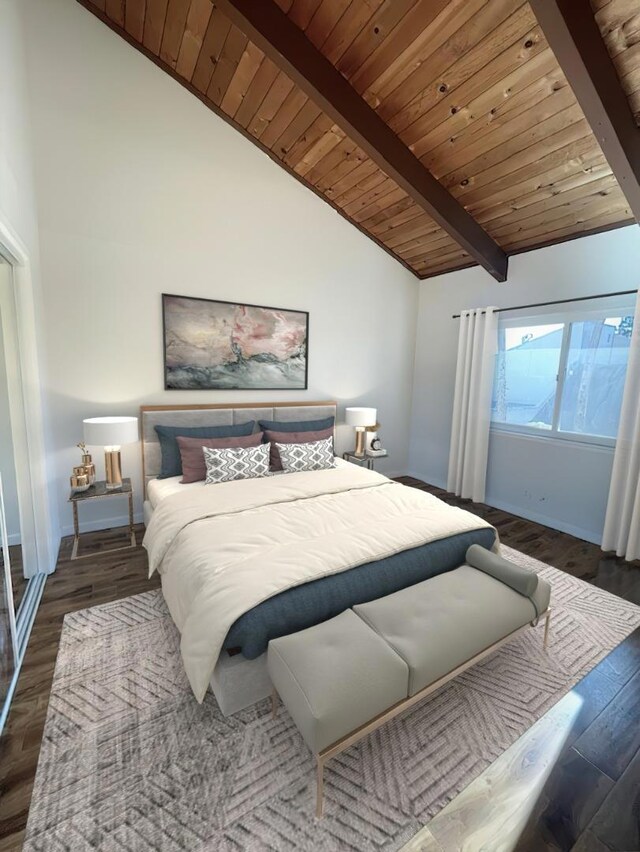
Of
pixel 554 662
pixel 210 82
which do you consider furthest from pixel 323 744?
pixel 210 82

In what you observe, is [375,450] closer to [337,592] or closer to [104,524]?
[337,592]

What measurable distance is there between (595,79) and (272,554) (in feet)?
9.59

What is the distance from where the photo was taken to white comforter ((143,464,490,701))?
151 cm

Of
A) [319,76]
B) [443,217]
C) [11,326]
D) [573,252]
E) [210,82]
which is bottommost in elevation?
[11,326]

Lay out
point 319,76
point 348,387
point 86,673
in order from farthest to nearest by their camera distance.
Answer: point 348,387
point 319,76
point 86,673

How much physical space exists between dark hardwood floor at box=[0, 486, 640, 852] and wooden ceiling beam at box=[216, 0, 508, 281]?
10.3 feet

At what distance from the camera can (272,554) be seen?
1.76 meters

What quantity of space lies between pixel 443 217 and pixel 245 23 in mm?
1884

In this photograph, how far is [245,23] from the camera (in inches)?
81.7

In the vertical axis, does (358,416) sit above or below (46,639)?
above

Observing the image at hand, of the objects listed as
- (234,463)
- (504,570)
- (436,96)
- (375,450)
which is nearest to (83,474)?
(234,463)

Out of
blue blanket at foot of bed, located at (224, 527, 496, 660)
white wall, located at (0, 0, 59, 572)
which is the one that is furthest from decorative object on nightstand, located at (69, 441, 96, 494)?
blue blanket at foot of bed, located at (224, 527, 496, 660)

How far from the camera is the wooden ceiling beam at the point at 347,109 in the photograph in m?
2.12

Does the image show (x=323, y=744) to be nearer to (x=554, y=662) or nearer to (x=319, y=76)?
(x=554, y=662)
